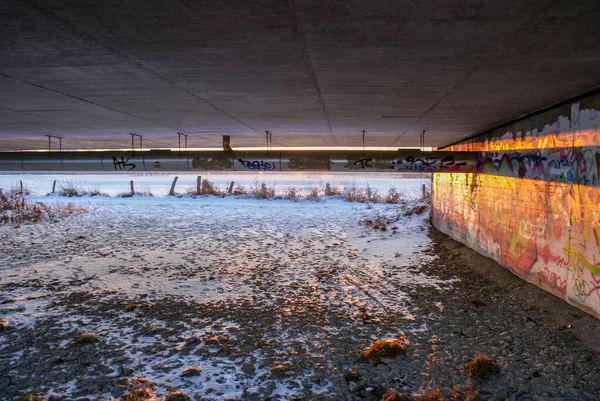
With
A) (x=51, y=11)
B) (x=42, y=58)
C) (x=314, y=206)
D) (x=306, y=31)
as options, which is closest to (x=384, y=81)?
(x=306, y=31)

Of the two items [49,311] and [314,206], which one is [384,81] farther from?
[314,206]

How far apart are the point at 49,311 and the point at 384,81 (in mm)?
6194

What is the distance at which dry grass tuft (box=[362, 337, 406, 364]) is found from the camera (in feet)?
15.0

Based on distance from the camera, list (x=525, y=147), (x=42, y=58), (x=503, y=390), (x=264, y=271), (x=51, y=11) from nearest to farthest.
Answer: (x=51, y=11)
(x=42, y=58)
(x=503, y=390)
(x=525, y=147)
(x=264, y=271)

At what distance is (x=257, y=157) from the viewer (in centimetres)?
868

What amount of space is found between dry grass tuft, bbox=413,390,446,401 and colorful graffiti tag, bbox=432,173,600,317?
2946mm

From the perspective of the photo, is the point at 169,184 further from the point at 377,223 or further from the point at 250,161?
the point at 250,161

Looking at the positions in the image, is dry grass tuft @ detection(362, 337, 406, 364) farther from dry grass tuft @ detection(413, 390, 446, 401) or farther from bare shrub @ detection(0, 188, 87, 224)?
bare shrub @ detection(0, 188, 87, 224)

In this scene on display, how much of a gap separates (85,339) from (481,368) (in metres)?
5.02

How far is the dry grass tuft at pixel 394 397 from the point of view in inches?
147

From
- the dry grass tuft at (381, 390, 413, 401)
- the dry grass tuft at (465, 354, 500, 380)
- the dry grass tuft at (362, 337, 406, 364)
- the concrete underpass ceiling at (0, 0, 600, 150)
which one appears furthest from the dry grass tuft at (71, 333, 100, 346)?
the dry grass tuft at (465, 354, 500, 380)

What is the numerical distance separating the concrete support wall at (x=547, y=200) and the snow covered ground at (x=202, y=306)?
193 centimetres

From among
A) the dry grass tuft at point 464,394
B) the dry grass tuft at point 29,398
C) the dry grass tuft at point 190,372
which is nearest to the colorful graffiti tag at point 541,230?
the dry grass tuft at point 464,394

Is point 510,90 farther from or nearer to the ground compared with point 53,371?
farther from the ground
